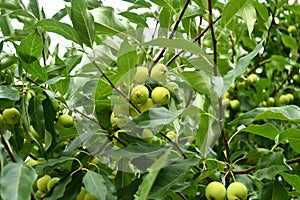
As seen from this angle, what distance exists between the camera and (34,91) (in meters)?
0.95

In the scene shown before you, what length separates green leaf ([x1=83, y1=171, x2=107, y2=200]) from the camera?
0.73 metres

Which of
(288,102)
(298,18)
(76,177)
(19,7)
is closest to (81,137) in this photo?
(76,177)

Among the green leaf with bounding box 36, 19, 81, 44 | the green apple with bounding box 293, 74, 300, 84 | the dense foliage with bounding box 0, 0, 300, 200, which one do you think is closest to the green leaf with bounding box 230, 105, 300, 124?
the dense foliage with bounding box 0, 0, 300, 200

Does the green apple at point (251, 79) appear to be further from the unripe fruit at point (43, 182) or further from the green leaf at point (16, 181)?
the green leaf at point (16, 181)

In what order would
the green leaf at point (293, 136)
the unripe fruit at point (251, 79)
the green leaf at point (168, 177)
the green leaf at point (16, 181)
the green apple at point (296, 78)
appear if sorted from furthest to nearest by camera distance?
1. the green apple at point (296, 78)
2. the unripe fruit at point (251, 79)
3. the green leaf at point (293, 136)
4. the green leaf at point (168, 177)
5. the green leaf at point (16, 181)

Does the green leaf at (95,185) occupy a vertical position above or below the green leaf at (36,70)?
below

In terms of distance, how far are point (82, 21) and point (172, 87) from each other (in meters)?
0.20

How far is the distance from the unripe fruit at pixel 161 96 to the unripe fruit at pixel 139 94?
0.05 feet

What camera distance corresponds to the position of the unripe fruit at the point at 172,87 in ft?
2.90

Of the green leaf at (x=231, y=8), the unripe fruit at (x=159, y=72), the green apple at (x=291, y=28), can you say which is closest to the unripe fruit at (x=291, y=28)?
the green apple at (x=291, y=28)

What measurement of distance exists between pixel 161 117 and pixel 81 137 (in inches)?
7.3

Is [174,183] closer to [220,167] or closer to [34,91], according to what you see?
[220,167]

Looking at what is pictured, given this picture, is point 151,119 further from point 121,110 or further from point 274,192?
point 274,192

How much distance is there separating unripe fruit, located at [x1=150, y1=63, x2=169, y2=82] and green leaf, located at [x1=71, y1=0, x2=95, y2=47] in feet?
0.37
